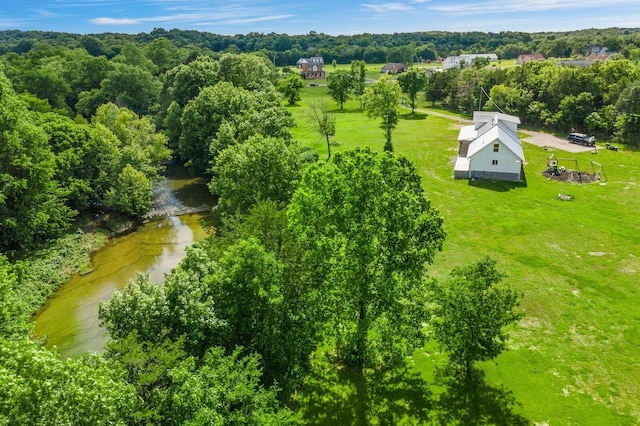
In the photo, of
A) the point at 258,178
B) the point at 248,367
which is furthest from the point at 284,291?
the point at 258,178

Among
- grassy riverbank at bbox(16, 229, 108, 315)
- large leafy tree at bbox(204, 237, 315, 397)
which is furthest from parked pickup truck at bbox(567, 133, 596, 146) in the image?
grassy riverbank at bbox(16, 229, 108, 315)

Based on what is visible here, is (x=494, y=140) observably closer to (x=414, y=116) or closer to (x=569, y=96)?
(x=569, y=96)

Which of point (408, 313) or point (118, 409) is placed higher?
point (118, 409)

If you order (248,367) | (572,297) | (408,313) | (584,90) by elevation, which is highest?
(584,90)

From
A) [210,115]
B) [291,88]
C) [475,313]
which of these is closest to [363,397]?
[475,313]

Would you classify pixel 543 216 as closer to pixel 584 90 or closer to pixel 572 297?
pixel 572 297

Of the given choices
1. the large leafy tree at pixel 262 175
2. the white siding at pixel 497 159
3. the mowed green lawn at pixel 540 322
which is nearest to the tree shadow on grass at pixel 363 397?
the mowed green lawn at pixel 540 322

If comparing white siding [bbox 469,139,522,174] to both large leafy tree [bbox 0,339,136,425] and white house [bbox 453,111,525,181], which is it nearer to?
white house [bbox 453,111,525,181]

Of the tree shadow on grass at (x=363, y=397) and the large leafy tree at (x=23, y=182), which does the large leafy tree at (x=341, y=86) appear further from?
the tree shadow on grass at (x=363, y=397)
